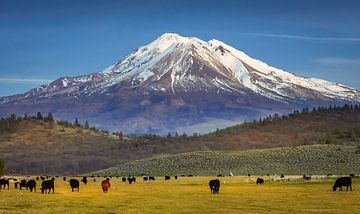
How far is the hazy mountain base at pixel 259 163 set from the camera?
4870 inches

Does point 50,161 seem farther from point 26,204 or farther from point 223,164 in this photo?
point 26,204

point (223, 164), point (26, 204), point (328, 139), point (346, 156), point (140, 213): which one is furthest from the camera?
point (328, 139)

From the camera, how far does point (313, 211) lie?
41.5 m

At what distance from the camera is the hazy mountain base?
406 ft

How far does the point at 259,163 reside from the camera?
134000mm

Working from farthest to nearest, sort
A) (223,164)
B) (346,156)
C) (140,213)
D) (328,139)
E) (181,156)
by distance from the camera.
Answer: (328,139)
(181,156)
(223,164)
(346,156)
(140,213)

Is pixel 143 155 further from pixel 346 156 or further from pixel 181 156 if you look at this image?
pixel 346 156

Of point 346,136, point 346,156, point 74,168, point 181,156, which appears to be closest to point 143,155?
point 74,168

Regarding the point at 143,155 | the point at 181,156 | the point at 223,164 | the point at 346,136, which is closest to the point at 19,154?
the point at 143,155

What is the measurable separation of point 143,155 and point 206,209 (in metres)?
155

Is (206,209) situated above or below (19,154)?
below

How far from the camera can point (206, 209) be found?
4306cm

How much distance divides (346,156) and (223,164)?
2556cm

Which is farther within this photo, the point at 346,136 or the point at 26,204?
the point at 346,136
